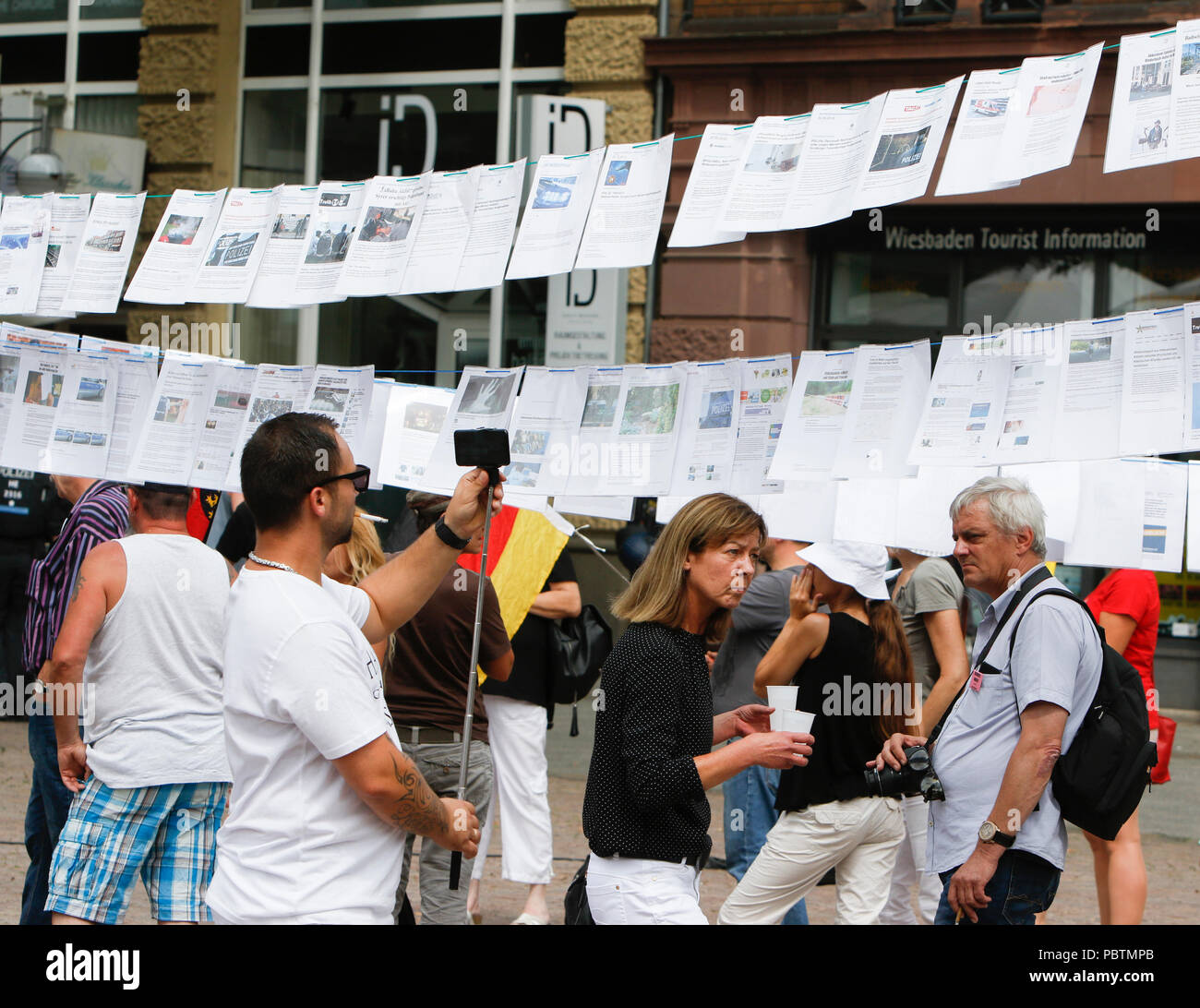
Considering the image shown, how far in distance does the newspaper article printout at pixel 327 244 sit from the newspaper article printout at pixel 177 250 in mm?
365

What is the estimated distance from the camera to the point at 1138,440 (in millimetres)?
3508

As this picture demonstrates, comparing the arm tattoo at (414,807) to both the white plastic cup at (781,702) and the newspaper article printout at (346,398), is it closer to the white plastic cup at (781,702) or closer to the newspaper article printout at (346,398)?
the white plastic cup at (781,702)

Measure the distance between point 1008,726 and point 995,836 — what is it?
0.31 m

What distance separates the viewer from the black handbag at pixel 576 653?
6.04 meters

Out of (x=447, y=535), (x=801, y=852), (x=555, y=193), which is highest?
(x=555, y=193)

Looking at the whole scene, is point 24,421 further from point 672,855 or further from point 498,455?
point 672,855

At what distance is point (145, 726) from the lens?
3.90 meters

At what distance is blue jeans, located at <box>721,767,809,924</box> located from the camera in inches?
210

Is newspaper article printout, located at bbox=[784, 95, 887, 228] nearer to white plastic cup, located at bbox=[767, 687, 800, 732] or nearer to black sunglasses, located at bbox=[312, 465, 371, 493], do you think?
white plastic cup, located at bbox=[767, 687, 800, 732]

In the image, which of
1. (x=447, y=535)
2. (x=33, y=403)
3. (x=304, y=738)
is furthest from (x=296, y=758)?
(x=33, y=403)

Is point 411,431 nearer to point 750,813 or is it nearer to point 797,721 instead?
point 797,721

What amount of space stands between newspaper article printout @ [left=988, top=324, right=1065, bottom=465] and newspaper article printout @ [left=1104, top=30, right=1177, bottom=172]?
0.53 metres
